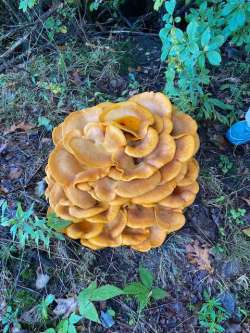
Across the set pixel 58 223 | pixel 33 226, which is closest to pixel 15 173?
pixel 33 226

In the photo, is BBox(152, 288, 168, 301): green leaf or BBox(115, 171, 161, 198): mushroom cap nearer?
BBox(115, 171, 161, 198): mushroom cap

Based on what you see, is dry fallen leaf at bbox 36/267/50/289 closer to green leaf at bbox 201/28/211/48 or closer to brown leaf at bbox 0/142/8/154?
brown leaf at bbox 0/142/8/154

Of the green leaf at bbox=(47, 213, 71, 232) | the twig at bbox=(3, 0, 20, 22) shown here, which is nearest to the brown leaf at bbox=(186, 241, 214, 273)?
the green leaf at bbox=(47, 213, 71, 232)

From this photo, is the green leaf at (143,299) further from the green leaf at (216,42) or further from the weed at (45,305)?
A: the green leaf at (216,42)

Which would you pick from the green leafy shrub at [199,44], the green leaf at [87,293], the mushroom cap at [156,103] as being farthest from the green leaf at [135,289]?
the green leafy shrub at [199,44]

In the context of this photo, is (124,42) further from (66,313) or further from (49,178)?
(66,313)

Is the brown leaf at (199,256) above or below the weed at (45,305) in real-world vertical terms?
below
